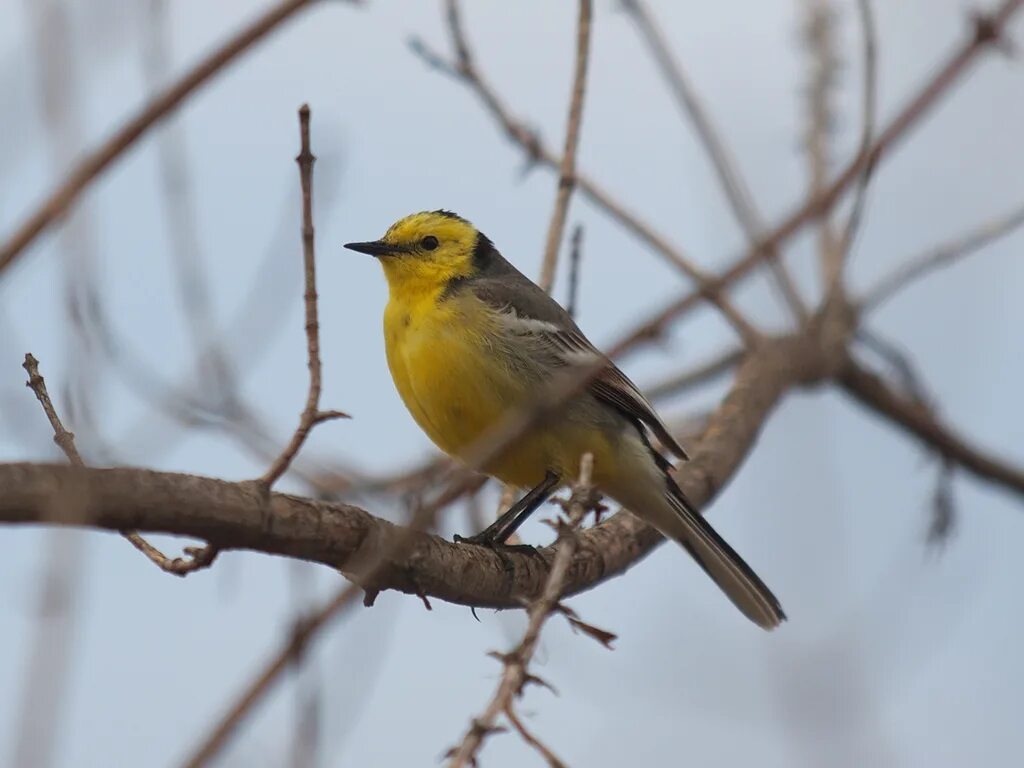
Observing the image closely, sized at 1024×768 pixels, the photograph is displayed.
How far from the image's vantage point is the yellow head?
6.68m

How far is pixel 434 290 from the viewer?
652 centimetres

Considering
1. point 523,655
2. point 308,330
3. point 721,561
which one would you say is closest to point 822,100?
point 721,561

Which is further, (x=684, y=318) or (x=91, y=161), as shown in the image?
(x=91, y=161)

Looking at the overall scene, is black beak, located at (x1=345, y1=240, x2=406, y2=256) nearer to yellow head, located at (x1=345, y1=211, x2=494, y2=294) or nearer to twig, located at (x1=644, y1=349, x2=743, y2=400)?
yellow head, located at (x1=345, y1=211, x2=494, y2=294)

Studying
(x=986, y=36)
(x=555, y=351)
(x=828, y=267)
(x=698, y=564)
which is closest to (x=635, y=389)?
(x=555, y=351)

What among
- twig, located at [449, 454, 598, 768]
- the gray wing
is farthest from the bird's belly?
twig, located at [449, 454, 598, 768]

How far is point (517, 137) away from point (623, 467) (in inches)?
70.0

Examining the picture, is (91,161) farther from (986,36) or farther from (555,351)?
→ (555,351)

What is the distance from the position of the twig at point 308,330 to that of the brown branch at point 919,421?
4.73 m

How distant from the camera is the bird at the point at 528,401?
5.89 metres

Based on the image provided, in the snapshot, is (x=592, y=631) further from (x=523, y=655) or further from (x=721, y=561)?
(x=721, y=561)

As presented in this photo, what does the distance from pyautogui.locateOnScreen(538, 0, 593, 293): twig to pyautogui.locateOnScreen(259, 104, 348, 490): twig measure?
7.90ft

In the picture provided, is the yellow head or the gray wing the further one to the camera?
the yellow head

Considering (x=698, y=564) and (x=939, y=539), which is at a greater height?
(x=939, y=539)
